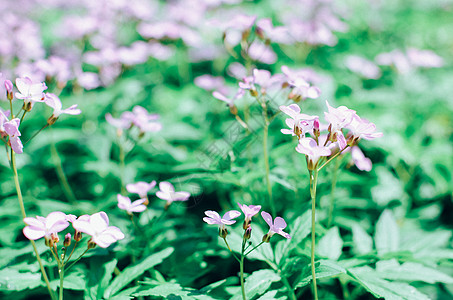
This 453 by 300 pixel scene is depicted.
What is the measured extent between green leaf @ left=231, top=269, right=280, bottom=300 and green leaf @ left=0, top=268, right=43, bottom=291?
982 mm

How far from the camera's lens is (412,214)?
2854mm

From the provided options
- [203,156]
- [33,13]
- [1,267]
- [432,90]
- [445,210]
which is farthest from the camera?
[33,13]

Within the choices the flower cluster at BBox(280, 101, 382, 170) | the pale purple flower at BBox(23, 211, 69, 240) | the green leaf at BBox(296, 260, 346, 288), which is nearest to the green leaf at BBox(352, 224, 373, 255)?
the green leaf at BBox(296, 260, 346, 288)

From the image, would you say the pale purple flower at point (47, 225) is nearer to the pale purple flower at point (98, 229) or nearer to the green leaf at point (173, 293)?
the pale purple flower at point (98, 229)

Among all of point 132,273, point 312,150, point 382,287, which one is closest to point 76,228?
point 132,273

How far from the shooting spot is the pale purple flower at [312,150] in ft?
4.70

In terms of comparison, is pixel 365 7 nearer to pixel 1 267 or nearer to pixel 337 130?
pixel 337 130

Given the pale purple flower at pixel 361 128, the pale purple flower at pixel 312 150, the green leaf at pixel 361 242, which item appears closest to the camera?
the pale purple flower at pixel 312 150

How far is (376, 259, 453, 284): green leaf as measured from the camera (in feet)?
6.08

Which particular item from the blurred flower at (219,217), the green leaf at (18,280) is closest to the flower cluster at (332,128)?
the blurred flower at (219,217)

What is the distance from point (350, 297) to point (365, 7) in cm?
516

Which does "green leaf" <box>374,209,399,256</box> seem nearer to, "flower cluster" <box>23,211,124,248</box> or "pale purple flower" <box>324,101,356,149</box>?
"pale purple flower" <box>324,101,356,149</box>

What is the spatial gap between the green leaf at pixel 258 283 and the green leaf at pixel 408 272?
547mm

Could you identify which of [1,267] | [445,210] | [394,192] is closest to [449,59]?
[445,210]
